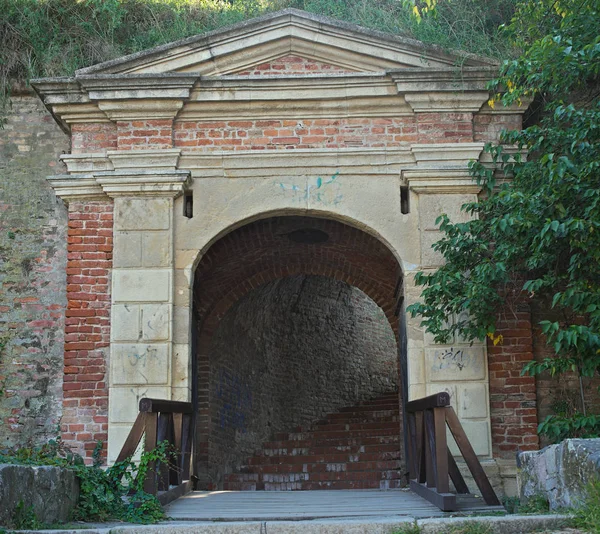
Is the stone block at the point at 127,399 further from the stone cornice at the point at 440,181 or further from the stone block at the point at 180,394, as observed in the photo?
the stone cornice at the point at 440,181

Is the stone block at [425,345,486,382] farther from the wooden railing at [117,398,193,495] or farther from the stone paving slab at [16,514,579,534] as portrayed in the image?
the stone paving slab at [16,514,579,534]

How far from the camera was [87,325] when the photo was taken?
8.08m

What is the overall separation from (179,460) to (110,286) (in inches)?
69.4

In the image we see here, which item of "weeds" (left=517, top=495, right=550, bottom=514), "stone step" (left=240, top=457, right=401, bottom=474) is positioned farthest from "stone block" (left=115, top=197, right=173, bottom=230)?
"stone step" (left=240, top=457, right=401, bottom=474)

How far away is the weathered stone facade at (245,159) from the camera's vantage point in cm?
804

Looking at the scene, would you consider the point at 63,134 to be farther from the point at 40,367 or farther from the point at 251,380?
the point at 251,380

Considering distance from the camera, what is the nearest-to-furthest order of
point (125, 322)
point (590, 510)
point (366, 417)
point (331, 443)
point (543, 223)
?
point (590, 510)
point (543, 223)
point (125, 322)
point (331, 443)
point (366, 417)

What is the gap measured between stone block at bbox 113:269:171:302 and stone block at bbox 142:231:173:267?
0.26 ft

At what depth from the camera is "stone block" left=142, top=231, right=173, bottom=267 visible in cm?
809

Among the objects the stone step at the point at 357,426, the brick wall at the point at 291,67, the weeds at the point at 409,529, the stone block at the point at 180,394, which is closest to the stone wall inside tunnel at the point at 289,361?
the stone step at the point at 357,426

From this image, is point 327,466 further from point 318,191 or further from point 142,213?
point 142,213

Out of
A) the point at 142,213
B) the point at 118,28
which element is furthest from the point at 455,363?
the point at 118,28

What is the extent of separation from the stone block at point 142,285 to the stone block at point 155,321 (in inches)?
2.9

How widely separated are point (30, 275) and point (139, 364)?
5.34 ft
